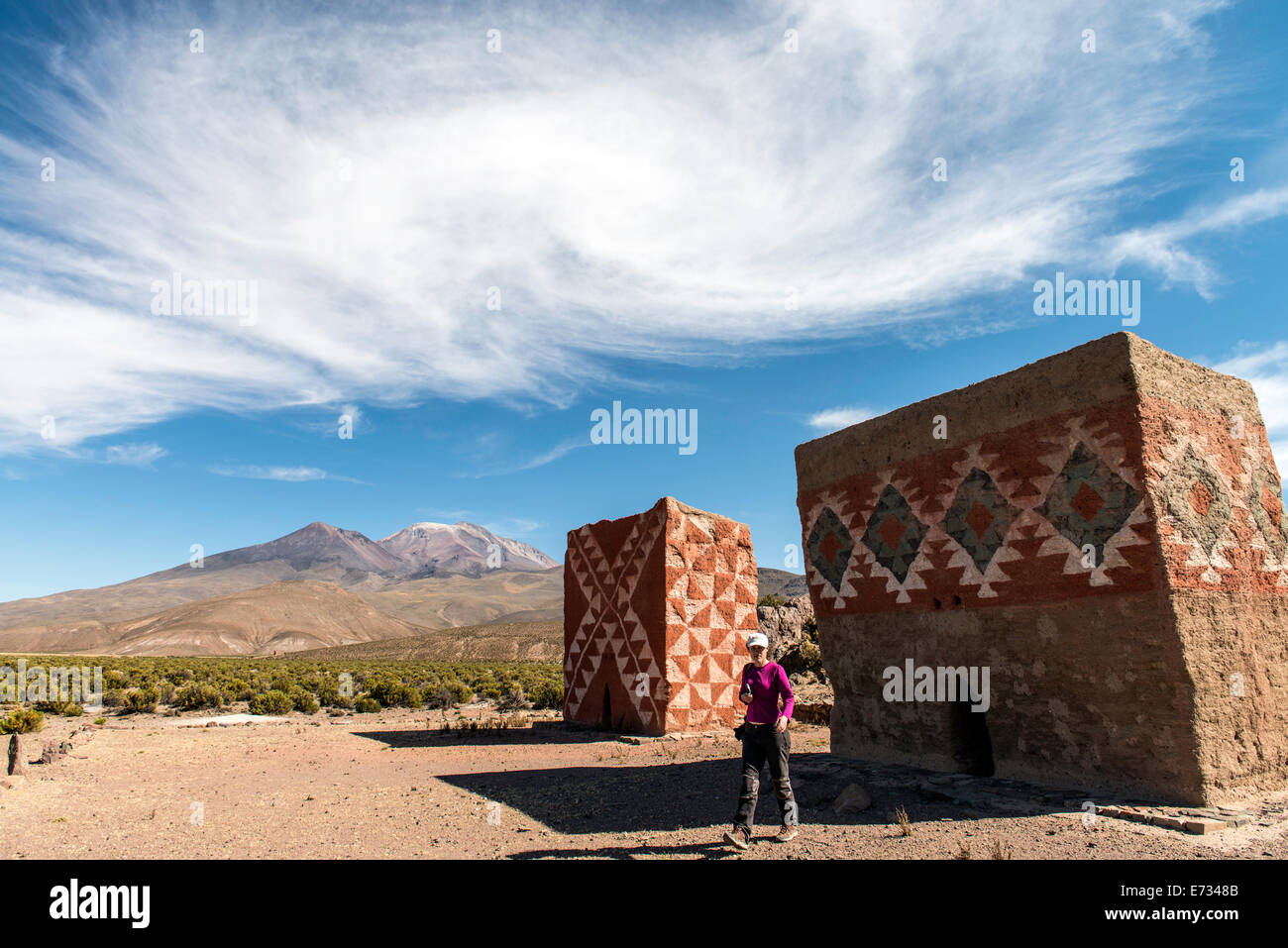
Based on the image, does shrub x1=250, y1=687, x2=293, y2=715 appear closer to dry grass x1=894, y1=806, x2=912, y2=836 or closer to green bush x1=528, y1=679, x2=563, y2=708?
green bush x1=528, y1=679, x2=563, y2=708

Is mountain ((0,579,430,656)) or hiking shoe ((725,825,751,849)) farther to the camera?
mountain ((0,579,430,656))

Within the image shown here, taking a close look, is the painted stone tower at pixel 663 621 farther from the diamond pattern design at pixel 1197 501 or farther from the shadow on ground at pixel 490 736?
the diamond pattern design at pixel 1197 501

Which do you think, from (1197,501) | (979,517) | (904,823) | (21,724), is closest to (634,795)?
(904,823)

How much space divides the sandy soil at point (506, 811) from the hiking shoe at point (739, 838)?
0.10 metres

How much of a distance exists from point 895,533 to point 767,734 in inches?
151

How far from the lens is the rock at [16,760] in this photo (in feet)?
34.3

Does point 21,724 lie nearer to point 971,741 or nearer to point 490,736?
point 490,736

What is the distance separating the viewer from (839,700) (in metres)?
10.1

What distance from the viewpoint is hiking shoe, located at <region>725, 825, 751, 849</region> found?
20.1 ft

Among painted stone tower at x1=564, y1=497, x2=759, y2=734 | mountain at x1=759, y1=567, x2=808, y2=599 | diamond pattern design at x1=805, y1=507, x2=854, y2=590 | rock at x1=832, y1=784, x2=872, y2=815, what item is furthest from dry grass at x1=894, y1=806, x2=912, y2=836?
mountain at x1=759, y1=567, x2=808, y2=599

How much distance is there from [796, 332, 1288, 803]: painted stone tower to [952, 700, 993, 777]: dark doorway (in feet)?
0.07
